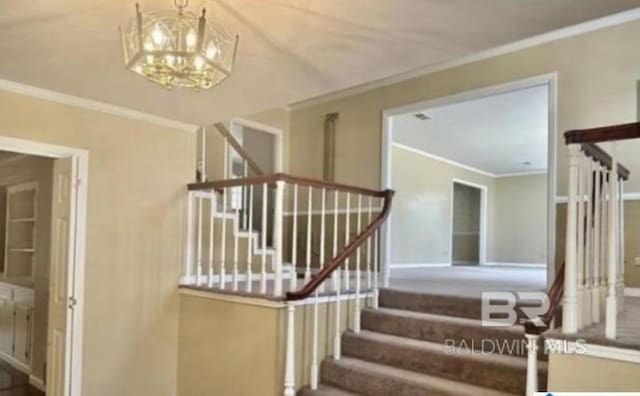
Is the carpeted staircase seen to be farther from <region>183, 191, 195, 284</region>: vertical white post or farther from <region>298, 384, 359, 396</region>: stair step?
<region>183, 191, 195, 284</region>: vertical white post

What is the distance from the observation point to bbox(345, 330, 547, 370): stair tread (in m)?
3.31

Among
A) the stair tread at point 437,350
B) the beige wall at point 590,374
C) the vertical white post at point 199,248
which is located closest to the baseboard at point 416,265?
the stair tread at point 437,350

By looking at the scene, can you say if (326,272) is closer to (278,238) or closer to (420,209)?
(278,238)

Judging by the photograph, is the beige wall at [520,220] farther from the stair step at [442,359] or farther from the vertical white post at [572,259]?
the vertical white post at [572,259]

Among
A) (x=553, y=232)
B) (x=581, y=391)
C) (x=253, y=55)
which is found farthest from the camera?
(x=553, y=232)

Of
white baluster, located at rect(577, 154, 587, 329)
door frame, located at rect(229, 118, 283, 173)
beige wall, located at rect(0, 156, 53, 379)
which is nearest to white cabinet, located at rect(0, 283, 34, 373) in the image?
beige wall, located at rect(0, 156, 53, 379)

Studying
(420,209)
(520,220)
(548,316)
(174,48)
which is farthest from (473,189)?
(174,48)

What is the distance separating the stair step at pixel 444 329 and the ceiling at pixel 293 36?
2010 millimetres

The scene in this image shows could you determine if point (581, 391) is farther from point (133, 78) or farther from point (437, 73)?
point (437, 73)

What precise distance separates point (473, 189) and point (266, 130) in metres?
6.51

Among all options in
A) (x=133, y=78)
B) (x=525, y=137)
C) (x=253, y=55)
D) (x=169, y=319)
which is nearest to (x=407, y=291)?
(x=169, y=319)

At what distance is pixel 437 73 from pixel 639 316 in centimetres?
330

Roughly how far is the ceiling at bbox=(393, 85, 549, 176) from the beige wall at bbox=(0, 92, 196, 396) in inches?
123

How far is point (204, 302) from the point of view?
4.31 metres
